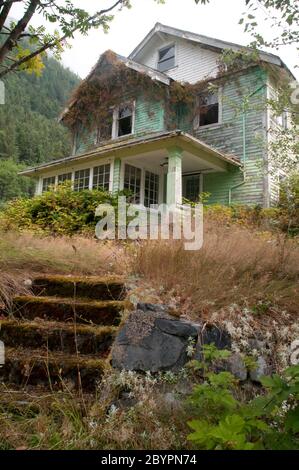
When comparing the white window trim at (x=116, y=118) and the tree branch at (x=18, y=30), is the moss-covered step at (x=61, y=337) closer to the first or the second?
the tree branch at (x=18, y=30)

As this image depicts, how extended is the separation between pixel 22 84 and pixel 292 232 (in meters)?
67.3

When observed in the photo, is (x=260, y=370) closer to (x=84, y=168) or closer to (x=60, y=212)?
(x=60, y=212)

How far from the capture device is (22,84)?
215 feet

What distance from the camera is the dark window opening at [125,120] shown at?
599 inches

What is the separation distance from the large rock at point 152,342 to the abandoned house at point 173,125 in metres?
7.84

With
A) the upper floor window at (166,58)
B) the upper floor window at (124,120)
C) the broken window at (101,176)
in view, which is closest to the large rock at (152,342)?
the broken window at (101,176)

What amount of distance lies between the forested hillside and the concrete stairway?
3424 cm

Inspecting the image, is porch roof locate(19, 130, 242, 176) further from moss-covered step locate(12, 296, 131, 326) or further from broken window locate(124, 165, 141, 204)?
moss-covered step locate(12, 296, 131, 326)

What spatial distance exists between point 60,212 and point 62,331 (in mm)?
7496

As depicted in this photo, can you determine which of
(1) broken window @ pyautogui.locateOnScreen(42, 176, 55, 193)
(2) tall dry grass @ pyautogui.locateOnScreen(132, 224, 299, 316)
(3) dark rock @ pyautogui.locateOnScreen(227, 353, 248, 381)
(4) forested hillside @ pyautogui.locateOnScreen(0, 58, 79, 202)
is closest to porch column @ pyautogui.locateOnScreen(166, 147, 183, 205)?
(1) broken window @ pyautogui.locateOnScreen(42, 176, 55, 193)

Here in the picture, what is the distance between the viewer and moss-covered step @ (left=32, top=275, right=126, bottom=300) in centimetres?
398

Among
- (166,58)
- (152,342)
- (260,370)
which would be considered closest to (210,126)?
(166,58)

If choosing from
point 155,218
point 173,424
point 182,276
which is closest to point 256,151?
point 155,218
